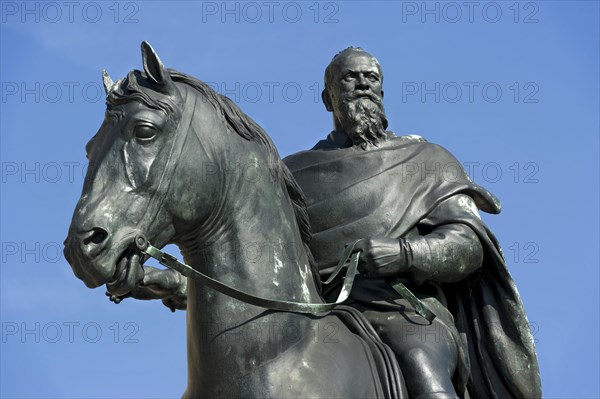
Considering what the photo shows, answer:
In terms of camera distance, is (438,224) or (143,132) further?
(438,224)

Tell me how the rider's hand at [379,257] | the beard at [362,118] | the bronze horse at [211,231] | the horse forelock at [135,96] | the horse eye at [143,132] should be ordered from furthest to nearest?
the beard at [362,118] < the rider's hand at [379,257] < the horse forelock at [135,96] < the horse eye at [143,132] < the bronze horse at [211,231]

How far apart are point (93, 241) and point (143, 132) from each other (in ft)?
2.51

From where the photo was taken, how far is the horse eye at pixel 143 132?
7.23 metres

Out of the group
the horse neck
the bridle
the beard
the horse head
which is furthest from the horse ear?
the beard

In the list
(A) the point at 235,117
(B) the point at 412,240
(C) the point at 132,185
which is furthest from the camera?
(B) the point at 412,240

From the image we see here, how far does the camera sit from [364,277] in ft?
28.5

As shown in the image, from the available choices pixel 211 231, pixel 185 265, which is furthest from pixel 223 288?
pixel 211 231

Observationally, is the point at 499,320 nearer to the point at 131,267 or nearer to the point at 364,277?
the point at 364,277

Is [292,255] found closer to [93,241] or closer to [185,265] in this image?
[185,265]

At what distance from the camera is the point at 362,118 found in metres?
9.48

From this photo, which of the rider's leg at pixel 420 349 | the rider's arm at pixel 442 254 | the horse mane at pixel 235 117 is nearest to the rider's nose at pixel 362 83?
the rider's arm at pixel 442 254

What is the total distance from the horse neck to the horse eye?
0.51 m

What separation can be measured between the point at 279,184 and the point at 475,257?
1.93 metres

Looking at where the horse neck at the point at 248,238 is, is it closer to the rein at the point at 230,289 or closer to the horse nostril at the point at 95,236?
the rein at the point at 230,289
